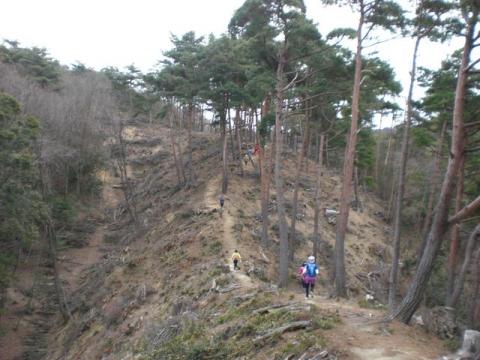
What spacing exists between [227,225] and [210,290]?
8144mm

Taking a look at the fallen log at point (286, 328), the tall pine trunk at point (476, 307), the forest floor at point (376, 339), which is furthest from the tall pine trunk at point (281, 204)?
the tall pine trunk at point (476, 307)

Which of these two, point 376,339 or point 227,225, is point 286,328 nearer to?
point 376,339

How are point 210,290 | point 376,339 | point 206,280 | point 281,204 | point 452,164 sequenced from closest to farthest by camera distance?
1. point 452,164
2. point 376,339
3. point 210,290
4. point 281,204
5. point 206,280

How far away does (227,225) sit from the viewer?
77.9 feet

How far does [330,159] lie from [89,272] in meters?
28.8

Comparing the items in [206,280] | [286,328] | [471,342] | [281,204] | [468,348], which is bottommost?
[206,280]

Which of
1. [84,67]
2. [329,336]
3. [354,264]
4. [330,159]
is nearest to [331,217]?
[354,264]

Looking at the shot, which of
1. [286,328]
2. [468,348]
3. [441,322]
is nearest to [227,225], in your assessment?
[286,328]

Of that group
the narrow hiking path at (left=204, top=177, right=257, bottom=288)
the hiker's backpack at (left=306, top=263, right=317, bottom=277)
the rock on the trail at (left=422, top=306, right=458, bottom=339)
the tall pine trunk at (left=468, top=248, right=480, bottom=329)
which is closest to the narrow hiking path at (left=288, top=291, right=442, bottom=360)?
the rock on the trail at (left=422, top=306, right=458, bottom=339)

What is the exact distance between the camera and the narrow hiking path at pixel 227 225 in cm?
1651

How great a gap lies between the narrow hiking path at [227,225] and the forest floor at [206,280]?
71 mm

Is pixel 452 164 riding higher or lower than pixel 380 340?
higher

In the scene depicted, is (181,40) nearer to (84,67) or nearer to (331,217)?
(331,217)

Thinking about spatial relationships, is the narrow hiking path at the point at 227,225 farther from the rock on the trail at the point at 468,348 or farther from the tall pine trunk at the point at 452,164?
the rock on the trail at the point at 468,348
